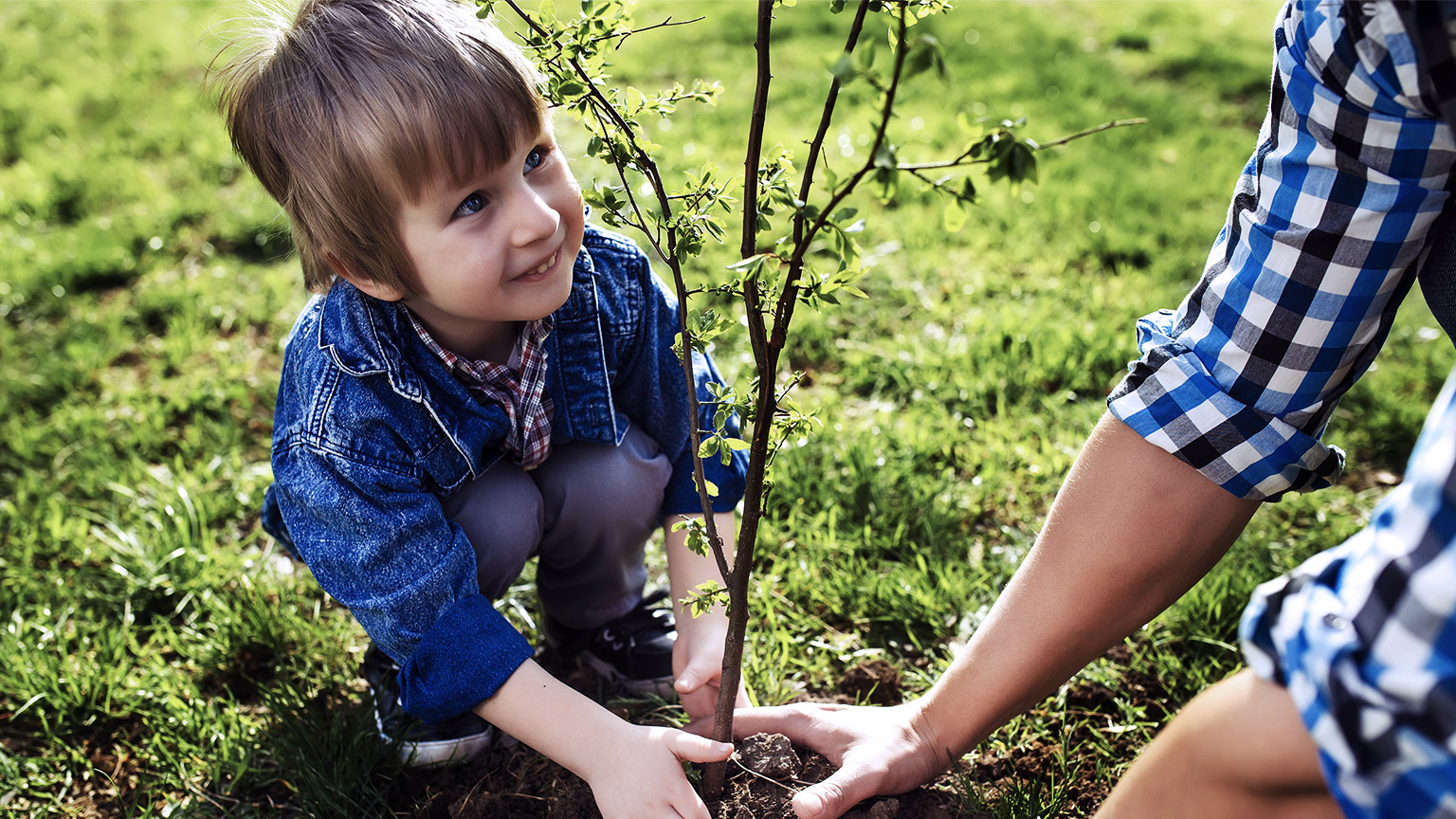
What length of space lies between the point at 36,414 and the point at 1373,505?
3.63m

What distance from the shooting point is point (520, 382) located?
1886 mm

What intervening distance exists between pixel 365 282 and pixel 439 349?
166 mm

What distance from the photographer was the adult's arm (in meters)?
1.50

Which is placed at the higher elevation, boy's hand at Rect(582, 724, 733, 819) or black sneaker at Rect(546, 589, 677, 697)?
boy's hand at Rect(582, 724, 733, 819)

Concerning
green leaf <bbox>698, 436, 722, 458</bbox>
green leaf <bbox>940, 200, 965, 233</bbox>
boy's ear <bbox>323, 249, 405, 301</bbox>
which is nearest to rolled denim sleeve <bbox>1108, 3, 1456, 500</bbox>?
green leaf <bbox>940, 200, 965, 233</bbox>

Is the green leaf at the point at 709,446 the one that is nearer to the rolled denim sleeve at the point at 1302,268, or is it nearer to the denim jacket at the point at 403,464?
the denim jacket at the point at 403,464

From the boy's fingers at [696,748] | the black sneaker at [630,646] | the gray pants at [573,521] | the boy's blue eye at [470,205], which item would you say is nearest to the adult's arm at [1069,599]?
the boy's fingers at [696,748]

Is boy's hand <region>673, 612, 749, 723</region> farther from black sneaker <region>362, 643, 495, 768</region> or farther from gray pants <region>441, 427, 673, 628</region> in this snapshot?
black sneaker <region>362, 643, 495, 768</region>

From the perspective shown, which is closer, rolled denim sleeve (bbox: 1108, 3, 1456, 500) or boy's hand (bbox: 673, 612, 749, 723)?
rolled denim sleeve (bbox: 1108, 3, 1456, 500)

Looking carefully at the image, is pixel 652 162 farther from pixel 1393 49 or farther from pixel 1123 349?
pixel 1123 349

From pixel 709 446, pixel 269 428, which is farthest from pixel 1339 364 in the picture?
pixel 269 428

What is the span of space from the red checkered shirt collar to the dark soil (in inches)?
22.8

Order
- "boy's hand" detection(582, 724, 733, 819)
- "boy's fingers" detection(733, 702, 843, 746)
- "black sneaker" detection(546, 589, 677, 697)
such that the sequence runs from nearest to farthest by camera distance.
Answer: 1. "boy's hand" detection(582, 724, 733, 819)
2. "boy's fingers" detection(733, 702, 843, 746)
3. "black sneaker" detection(546, 589, 677, 697)

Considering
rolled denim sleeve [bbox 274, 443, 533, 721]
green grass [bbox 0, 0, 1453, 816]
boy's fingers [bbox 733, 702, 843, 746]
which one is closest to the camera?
rolled denim sleeve [bbox 274, 443, 533, 721]
